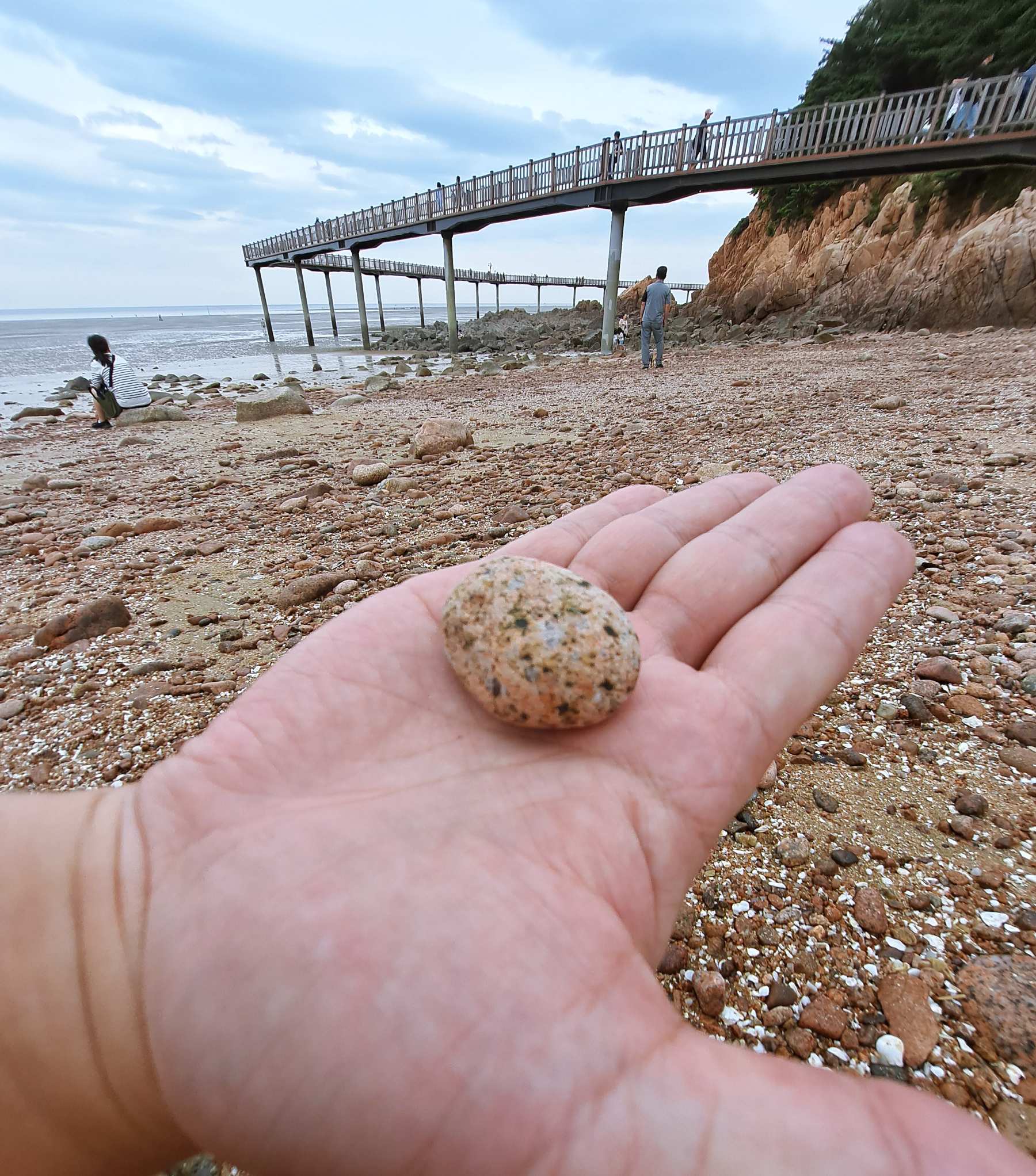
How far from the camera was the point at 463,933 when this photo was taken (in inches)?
41.3


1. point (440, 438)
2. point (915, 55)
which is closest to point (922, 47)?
point (915, 55)

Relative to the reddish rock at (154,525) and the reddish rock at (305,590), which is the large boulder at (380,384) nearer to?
the reddish rock at (154,525)

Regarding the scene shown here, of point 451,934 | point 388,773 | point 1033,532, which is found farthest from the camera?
point 1033,532

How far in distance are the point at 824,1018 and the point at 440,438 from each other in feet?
18.4

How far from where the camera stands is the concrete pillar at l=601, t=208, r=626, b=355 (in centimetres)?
1655

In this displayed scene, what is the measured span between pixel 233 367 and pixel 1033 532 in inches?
978

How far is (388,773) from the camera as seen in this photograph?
1.41 metres

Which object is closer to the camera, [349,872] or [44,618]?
[349,872]

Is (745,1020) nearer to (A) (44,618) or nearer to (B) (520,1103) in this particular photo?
(B) (520,1103)

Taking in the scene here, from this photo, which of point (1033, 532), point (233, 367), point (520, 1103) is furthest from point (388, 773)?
point (233, 367)

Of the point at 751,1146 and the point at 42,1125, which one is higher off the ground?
the point at 751,1146

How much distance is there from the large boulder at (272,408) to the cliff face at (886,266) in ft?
43.1

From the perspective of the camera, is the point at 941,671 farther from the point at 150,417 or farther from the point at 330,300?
the point at 330,300

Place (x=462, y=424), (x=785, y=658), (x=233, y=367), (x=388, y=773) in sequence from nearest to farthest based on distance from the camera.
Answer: (x=388, y=773), (x=785, y=658), (x=462, y=424), (x=233, y=367)
